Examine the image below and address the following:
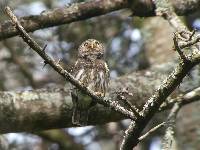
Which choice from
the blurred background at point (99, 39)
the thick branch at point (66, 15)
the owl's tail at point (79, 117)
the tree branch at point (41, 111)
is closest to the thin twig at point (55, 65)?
the owl's tail at point (79, 117)

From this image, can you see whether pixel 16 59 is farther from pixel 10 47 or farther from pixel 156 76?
pixel 156 76

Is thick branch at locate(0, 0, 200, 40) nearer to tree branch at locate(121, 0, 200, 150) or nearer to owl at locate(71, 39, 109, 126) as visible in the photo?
owl at locate(71, 39, 109, 126)

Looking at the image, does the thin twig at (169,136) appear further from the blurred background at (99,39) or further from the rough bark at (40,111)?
the blurred background at (99,39)

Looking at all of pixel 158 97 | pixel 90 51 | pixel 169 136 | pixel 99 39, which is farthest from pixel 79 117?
pixel 99 39

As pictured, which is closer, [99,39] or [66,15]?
[66,15]

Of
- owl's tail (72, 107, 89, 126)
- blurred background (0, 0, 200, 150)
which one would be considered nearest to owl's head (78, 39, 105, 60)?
owl's tail (72, 107, 89, 126)

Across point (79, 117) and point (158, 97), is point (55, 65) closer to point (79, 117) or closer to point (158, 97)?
point (158, 97)

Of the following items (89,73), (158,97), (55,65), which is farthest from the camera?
(89,73)

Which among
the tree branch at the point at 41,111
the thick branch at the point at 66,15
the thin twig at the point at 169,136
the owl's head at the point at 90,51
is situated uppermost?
the thick branch at the point at 66,15

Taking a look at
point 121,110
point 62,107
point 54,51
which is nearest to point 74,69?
point 62,107
